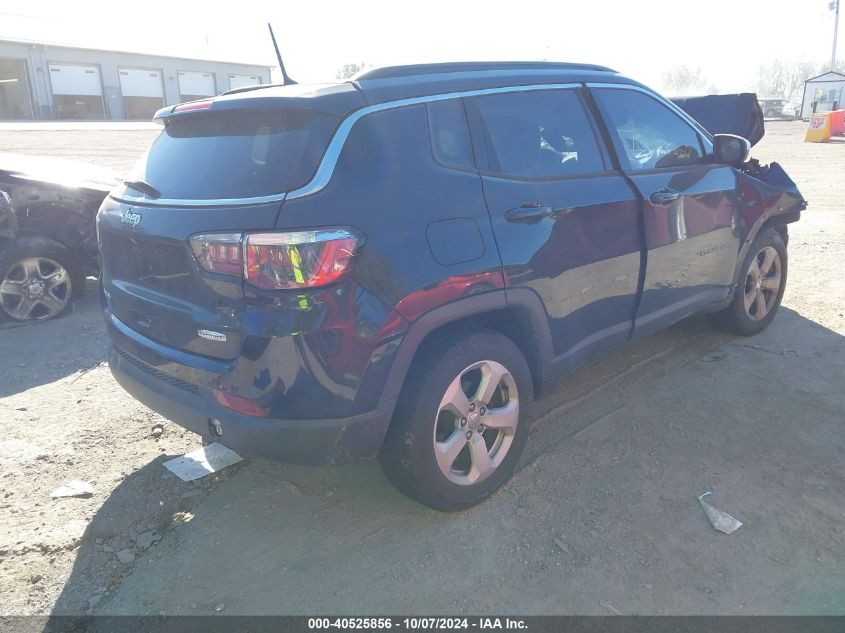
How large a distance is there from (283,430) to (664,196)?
8.14ft

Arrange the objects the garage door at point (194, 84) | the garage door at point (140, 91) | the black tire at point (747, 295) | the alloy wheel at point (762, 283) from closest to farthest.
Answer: the black tire at point (747, 295) → the alloy wheel at point (762, 283) → the garage door at point (140, 91) → the garage door at point (194, 84)

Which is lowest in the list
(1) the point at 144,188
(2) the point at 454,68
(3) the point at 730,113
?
(1) the point at 144,188

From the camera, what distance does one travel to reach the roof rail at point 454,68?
275cm

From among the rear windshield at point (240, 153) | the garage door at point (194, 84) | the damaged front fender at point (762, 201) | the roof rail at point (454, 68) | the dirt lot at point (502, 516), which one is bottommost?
the dirt lot at point (502, 516)

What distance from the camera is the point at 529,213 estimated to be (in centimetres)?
294

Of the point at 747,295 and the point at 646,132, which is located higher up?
the point at 646,132

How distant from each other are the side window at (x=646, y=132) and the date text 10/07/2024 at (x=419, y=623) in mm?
2420

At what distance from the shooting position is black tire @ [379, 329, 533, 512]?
2.69 meters

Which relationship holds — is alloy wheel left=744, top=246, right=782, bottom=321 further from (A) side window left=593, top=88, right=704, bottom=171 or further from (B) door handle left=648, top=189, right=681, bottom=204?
(B) door handle left=648, top=189, right=681, bottom=204

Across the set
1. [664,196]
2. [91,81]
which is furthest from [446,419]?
[91,81]

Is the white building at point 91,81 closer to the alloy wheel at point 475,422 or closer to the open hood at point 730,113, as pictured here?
the open hood at point 730,113

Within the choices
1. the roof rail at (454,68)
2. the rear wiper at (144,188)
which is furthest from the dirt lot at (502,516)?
the roof rail at (454,68)

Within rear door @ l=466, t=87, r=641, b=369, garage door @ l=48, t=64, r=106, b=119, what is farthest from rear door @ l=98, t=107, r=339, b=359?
garage door @ l=48, t=64, r=106, b=119

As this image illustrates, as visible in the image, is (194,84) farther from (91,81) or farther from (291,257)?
(291,257)
